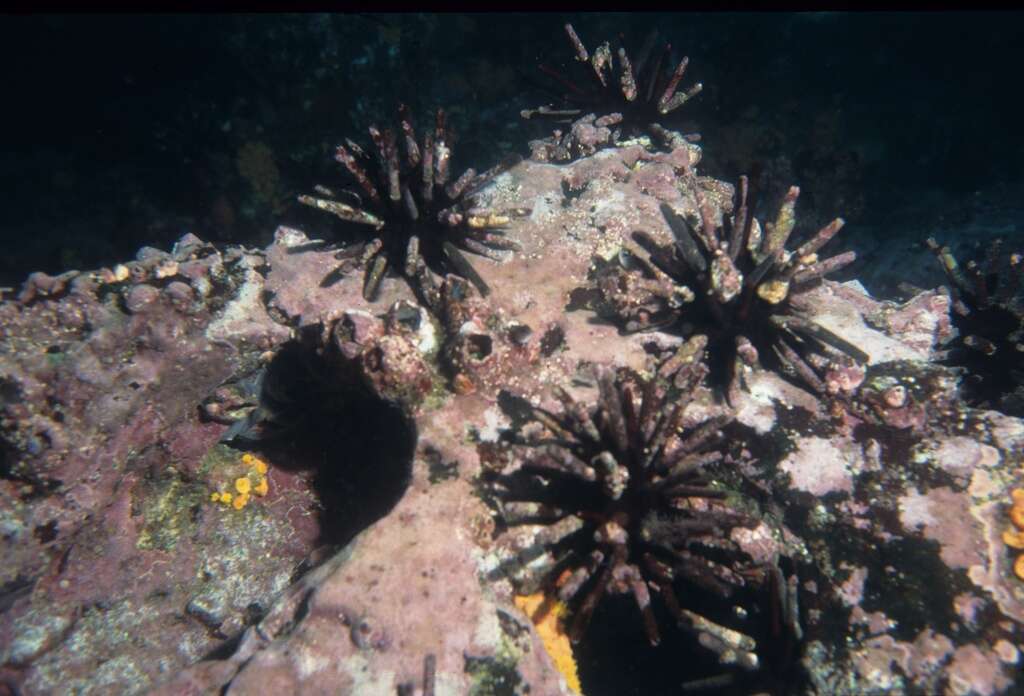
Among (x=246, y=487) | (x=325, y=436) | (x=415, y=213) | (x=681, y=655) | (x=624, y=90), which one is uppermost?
(x=624, y=90)

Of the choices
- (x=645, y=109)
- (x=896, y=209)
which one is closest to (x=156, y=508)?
(x=645, y=109)

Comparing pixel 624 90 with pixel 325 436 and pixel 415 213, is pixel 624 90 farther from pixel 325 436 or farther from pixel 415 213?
pixel 325 436

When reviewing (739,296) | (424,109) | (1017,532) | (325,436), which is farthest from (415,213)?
(1017,532)

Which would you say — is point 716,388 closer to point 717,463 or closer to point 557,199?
point 717,463

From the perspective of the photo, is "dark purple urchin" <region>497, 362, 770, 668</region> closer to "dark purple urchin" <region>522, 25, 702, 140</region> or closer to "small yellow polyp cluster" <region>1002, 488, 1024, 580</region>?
"small yellow polyp cluster" <region>1002, 488, 1024, 580</region>

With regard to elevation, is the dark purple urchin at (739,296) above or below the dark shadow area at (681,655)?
above

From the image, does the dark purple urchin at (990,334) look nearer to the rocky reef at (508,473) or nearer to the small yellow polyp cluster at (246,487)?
the rocky reef at (508,473)

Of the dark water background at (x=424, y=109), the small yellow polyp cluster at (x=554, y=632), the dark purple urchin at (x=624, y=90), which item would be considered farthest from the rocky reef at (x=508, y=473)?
the dark water background at (x=424, y=109)
